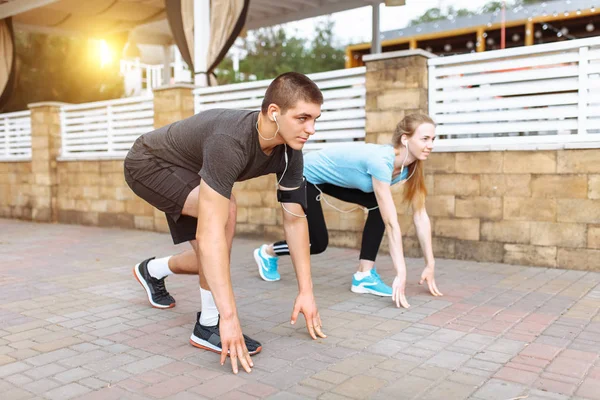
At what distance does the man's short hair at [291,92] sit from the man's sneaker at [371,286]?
1.99 m

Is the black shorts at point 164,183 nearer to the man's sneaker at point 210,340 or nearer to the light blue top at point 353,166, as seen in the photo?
the man's sneaker at point 210,340

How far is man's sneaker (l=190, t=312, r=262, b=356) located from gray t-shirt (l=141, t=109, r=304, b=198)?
2.68 feet

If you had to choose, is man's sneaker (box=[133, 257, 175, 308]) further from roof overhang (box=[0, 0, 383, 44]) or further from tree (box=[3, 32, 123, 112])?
tree (box=[3, 32, 123, 112])

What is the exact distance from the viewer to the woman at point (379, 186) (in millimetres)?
Result: 3797

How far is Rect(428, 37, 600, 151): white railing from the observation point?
5.07 m

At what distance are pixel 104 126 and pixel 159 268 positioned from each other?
609cm

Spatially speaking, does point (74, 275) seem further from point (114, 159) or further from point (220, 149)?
point (114, 159)

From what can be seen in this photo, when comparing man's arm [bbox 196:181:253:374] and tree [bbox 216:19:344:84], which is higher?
tree [bbox 216:19:344:84]

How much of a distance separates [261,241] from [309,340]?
158 inches

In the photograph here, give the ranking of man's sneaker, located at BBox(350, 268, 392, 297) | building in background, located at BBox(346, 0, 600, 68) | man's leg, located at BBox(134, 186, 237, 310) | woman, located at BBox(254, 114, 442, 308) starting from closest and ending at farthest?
man's leg, located at BBox(134, 186, 237, 310)
woman, located at BBox(254, 114, 442, 308)
man's sneaker, located at BBox(350, 268, 392, 297)
building in background, located at BBox(346, 0, 600, 68)

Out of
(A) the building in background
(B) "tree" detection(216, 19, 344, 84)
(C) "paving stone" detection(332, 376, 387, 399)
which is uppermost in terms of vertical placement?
(B) "tree" detection(216, 19, 344, 84)

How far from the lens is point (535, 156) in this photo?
5.21 metres

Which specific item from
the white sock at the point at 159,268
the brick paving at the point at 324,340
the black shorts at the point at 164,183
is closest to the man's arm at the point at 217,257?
the brick paving at the point at 324,340

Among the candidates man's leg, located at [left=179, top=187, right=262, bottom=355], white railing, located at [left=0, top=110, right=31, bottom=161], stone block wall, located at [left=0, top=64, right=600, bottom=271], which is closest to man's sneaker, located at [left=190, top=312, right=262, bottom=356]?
man's leg, located at [left=179, top=187, right=262, bottom=355]
